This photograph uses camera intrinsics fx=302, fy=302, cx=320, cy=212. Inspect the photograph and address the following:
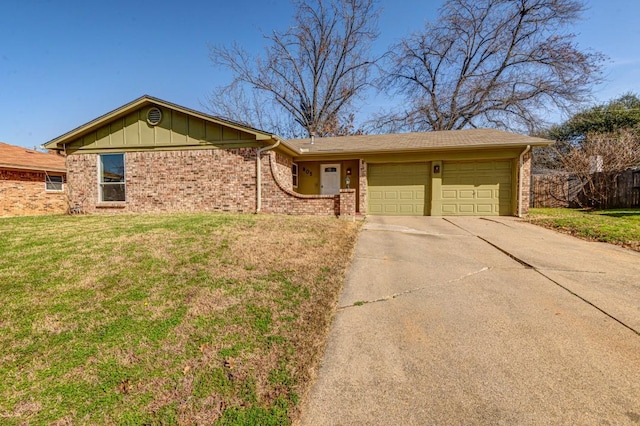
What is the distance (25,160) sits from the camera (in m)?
14.4

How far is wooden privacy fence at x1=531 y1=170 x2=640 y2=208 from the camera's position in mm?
12547

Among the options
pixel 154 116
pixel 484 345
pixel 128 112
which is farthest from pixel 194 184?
pixel 484 345

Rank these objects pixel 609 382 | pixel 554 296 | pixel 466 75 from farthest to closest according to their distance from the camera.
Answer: pixel 466 75 < pixel 554 296 < pixel 609 382

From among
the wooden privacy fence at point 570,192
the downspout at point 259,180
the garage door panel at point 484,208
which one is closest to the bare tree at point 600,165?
the wooden privacy fence at point 570,192

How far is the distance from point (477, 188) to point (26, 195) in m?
19.7

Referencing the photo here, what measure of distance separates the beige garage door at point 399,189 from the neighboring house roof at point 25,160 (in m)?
15.2

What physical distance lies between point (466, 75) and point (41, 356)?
2773 cm

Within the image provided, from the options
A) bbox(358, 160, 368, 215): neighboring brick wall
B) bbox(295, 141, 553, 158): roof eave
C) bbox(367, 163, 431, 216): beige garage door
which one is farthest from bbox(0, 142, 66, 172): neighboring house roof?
bbox(367, 163, 431, 216): beige garage door

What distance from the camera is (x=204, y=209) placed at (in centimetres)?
1043

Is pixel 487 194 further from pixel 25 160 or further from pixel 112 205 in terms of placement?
pixel 25 160

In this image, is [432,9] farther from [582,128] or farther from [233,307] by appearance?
[233,307]

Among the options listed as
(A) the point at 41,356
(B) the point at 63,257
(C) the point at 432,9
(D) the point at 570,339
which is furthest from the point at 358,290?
(C) the point at 432,9

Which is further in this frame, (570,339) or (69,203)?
(69,203)

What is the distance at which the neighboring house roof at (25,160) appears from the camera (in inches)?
522
